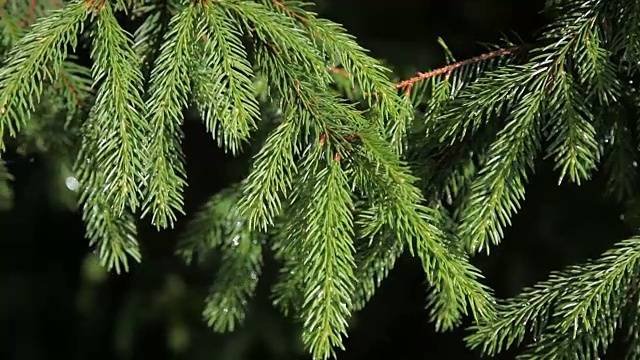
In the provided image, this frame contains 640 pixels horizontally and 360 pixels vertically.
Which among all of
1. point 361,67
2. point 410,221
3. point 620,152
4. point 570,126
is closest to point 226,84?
point 361,67

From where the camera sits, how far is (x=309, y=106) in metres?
0.98

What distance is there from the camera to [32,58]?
99cm

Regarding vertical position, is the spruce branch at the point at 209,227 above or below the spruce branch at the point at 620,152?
below

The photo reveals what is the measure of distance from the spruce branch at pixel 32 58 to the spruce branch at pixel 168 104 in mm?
121

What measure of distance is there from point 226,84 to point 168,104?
0.08 metres

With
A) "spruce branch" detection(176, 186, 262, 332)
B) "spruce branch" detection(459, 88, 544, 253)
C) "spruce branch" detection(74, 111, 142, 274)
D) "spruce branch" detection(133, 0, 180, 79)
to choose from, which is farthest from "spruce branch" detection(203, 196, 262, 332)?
"spruce branch" detection(459, 88, 544, 253)

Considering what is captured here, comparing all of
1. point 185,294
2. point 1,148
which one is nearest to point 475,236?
point 1,148

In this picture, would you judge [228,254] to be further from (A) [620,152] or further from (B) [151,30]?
(A) [620,152]

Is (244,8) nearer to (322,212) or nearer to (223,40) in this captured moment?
(223,40)

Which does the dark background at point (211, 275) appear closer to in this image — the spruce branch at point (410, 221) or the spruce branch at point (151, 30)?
the spruce branch at point (151, 30)

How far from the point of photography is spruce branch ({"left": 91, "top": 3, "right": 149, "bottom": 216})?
3.08 feet

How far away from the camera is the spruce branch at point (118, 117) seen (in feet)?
3.08

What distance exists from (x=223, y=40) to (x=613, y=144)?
1.95 ft

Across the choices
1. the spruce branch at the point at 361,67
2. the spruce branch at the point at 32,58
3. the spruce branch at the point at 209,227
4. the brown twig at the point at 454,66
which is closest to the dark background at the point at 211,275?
the spruce branch at the point at 209,227
